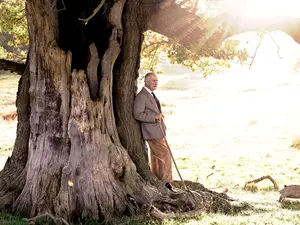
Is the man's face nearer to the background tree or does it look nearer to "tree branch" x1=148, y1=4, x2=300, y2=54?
the background tree

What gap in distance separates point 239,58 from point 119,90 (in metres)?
5.18

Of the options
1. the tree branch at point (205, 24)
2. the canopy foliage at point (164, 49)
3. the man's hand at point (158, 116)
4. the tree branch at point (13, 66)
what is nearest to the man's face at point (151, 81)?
the man's hand at point (158, 116)

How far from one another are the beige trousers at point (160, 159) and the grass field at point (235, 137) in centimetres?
205

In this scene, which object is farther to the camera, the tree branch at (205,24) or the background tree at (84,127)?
the tree branch at (205,24)

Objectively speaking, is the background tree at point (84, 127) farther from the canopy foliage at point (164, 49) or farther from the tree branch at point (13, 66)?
the canopy foliage at point (164, 49)

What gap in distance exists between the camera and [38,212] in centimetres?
993

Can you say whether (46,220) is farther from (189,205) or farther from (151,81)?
(151,81)

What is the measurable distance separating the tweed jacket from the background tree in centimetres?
18

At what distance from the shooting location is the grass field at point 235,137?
45.2 feet

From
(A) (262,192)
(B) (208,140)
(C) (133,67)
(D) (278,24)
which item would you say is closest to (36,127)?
(C) (133,67)

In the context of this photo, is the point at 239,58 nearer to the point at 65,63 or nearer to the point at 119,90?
the point at 119,90

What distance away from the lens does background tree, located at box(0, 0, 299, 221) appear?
32.9 ft

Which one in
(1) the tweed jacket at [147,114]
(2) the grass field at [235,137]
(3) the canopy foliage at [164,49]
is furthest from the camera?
(3) the canopy foliage at [164,49]

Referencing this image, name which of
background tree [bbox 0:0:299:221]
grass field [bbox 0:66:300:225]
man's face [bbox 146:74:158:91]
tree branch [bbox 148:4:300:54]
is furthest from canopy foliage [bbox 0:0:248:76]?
grass field [bbox 0:66:300:225]
